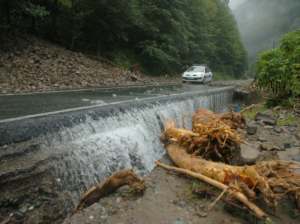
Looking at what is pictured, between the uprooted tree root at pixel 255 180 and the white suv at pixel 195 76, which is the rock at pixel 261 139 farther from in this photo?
the white suv at pixel 195 76

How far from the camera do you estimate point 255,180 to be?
2498mm

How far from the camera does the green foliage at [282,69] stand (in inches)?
295

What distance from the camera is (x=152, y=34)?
20672 mm

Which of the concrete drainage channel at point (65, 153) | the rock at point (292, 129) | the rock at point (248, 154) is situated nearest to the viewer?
the concrete drainage channel at point (65, 153)

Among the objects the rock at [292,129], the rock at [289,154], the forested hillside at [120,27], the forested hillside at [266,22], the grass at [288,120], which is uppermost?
the forested hillside at [266,22]

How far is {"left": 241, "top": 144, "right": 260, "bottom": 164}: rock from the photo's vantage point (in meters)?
3.31

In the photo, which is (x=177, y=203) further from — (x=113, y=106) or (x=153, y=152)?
(x=113, y=106)

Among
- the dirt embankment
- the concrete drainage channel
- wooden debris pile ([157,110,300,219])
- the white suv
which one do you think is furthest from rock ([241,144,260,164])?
the white suv

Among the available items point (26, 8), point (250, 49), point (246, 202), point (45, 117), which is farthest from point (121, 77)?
point (250, 49)

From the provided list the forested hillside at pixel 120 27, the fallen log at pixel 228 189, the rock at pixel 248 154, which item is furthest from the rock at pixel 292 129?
the forested hillside at pixel 120 27

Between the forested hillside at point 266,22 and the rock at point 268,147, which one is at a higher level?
the forested hillside at point 266,22

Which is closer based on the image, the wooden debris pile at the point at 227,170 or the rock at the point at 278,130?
the wooden debris pile at the point at 227,170

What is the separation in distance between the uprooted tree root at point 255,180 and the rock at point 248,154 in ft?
1.78

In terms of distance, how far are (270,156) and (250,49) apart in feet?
351
